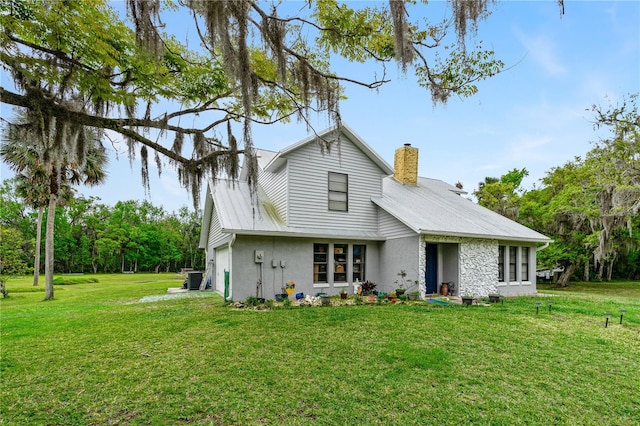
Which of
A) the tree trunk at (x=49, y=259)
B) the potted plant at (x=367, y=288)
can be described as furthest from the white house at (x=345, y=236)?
the tree trunk at (x=49, y=259)

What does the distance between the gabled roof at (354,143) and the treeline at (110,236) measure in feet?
104

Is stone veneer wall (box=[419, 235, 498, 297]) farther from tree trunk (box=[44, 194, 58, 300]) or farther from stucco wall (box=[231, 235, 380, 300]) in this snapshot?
tree trunk (box=[44, 194, 58, 300])

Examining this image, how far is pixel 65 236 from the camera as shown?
4191 centimetres

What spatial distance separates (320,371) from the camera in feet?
14.9

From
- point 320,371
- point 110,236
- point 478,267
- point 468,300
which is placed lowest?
point 468,300

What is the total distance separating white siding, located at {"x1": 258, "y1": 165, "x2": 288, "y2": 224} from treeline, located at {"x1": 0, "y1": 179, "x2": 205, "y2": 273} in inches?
1178

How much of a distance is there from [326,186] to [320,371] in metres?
8.39

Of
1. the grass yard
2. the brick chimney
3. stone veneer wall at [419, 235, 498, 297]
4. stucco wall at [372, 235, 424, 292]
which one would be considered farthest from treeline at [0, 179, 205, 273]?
the grass yard

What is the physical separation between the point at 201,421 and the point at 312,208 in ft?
29.4

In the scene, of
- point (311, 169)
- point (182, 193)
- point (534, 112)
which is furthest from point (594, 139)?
point (182, 193)

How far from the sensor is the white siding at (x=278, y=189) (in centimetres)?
1185

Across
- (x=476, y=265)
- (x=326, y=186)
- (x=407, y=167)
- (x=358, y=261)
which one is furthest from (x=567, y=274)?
(x=326, y=186)

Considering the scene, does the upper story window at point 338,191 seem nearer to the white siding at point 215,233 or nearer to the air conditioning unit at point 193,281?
the white siding at point 215,233

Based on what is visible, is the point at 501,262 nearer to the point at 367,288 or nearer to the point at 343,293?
the point at 367,288
